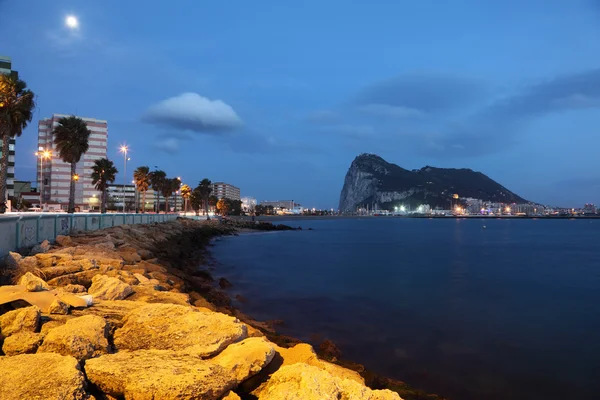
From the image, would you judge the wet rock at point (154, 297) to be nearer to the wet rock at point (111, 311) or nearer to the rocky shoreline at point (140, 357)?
the rocky shoreline at point (140, 357)

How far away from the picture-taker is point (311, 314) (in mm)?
17328

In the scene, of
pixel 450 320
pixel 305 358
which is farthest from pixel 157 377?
pixel 450 320

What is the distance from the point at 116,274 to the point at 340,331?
850 centimetres

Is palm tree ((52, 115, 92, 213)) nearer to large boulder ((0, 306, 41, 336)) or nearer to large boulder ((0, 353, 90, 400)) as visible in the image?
large boulder ((0, 306, 41, 336))

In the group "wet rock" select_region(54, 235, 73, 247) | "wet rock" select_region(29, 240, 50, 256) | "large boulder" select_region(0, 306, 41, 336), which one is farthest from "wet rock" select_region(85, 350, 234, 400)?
"wet rock" select_region(54, 235, 73, 247)

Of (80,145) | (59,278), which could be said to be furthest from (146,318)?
(80,145)

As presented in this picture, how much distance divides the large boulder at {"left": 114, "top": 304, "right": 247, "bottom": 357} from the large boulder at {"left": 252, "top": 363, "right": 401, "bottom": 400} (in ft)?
4.19

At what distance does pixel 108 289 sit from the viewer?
31.7ft

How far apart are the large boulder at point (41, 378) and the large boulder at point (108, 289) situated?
14.7 ft

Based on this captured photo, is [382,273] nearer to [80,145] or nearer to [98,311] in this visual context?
[98,311]

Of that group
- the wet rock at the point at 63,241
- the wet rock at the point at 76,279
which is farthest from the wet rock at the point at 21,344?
the wet rock at the point at 63,241

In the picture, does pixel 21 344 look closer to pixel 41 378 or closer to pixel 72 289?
pixel 41 378

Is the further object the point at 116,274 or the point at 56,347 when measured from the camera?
the point at 116,274

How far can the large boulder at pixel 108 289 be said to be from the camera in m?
9.50
